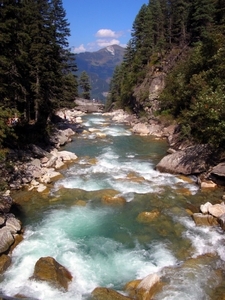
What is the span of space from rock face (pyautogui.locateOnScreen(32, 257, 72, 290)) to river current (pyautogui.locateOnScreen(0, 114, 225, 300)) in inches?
9.4

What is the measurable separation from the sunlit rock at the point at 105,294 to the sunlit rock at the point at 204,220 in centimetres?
670

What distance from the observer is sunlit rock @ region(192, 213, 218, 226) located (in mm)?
14977

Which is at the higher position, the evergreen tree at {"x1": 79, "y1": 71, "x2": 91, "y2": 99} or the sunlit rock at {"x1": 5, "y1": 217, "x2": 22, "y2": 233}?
the evergreen tree at {"x1": 79, "y1": 71, "x2": 91, "y2": 99}

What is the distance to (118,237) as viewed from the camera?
14.3 m

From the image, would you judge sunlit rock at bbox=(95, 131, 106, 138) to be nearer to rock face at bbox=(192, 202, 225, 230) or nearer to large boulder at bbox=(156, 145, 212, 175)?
large boulder at bbox=(156, 145, 212, 175)

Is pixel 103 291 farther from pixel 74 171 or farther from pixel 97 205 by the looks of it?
pixel 74 171

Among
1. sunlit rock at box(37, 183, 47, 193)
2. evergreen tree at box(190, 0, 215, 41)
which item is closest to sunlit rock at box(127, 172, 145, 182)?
sunlit rock at box(37, 183, 47, 193)

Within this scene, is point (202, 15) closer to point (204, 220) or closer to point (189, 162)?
point (189, 162)

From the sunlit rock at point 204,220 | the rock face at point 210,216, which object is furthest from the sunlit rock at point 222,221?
the sunlit rock at point 204,220

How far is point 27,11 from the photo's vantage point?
2580 cm

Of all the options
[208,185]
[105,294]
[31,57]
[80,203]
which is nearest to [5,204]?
[80,203]

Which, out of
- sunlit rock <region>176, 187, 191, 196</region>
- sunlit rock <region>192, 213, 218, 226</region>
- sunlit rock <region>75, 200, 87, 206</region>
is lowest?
sunlit rock <region>75, 200, 87, 206</region>

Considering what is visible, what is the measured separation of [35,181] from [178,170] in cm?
1134

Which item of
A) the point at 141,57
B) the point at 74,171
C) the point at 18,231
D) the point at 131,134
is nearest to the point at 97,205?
the point at 18,231
